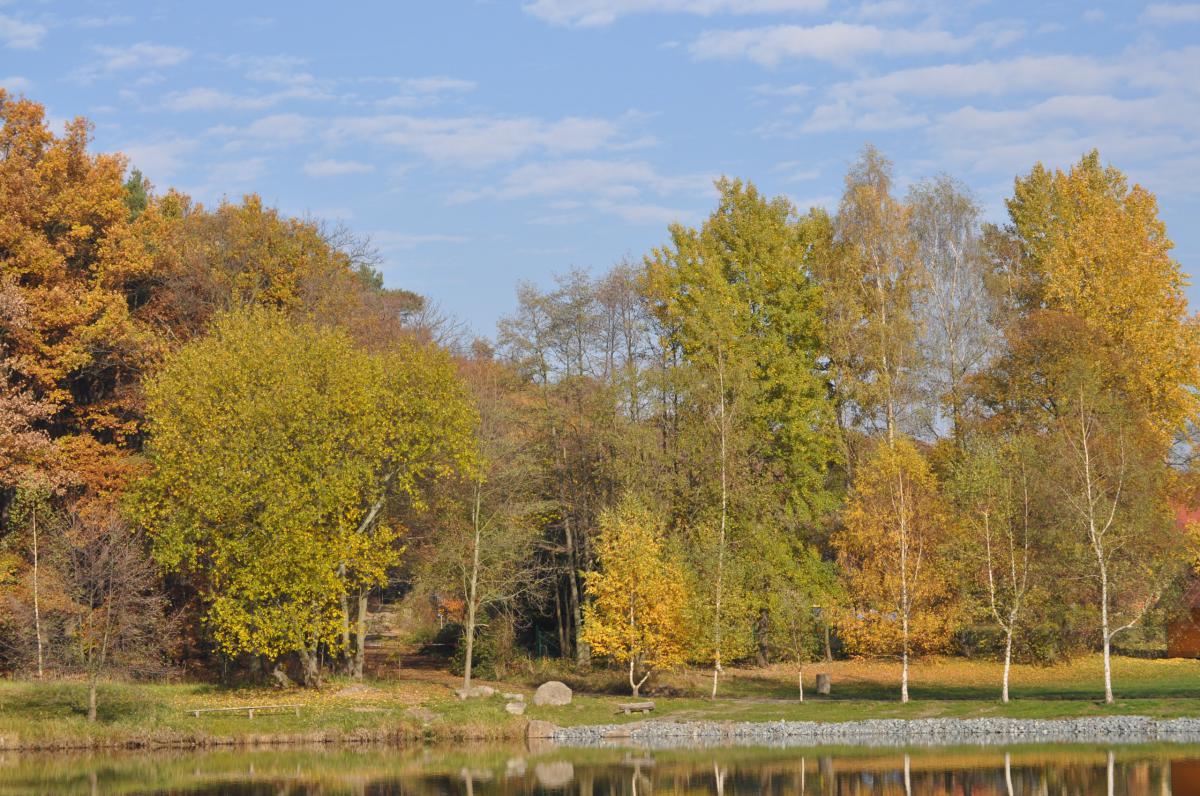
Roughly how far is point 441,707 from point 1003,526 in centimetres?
2277

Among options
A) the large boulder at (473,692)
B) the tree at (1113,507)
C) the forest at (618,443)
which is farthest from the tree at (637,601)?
the tree at (1113,507)

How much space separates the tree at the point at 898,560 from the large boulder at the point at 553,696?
1157 cm

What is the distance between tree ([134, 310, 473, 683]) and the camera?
4853 centimetres

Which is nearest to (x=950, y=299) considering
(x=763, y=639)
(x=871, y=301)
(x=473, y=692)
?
(x=871, y=301)

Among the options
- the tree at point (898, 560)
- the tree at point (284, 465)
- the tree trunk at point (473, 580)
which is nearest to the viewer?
the tree at point (284, 465)

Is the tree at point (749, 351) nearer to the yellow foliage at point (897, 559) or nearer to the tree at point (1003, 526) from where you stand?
the yellow foliage at point (897, 559)

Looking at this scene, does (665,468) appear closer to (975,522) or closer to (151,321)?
(975,522)

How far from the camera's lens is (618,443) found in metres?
57.6

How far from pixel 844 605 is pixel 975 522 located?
7914 millimetres

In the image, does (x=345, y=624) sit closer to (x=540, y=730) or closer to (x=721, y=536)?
(x=540, y=730)

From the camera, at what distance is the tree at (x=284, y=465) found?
159 ft

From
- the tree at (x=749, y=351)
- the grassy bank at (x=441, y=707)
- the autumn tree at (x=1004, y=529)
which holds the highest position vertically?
the tree at (x=749, y=351)

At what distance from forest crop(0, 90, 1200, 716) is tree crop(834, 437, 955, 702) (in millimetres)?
196

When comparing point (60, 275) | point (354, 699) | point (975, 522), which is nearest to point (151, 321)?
point (60, 275)
